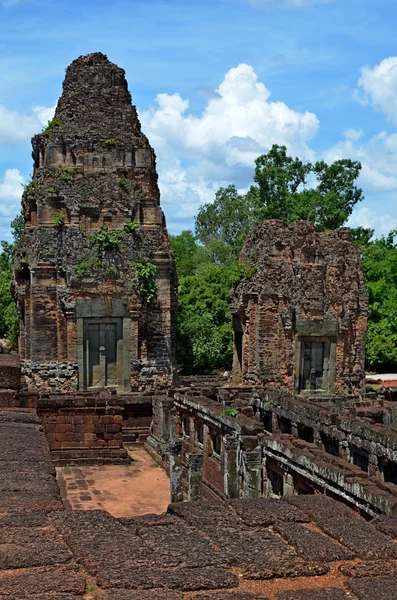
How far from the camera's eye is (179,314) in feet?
111

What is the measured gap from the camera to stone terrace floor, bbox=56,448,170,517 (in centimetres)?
1596

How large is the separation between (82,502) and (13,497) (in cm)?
1050

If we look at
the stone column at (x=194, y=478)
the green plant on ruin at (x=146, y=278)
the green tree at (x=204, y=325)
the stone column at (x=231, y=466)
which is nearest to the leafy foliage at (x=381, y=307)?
the green tree at (x=204, y=325)

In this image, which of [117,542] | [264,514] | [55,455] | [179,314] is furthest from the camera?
[179,314]

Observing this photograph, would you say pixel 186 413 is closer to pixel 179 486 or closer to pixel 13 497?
pixel 179 486

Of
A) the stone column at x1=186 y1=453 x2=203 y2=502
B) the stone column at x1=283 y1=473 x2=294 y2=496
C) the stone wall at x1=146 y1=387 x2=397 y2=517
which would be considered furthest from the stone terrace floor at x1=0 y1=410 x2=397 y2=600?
the stone column at x1=186 y1=453 x2=203 y2=502

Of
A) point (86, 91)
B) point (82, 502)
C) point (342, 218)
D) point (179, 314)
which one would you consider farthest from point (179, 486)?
point (342, 218)

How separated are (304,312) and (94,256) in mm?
8140

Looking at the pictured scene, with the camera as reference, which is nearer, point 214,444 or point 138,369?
point 214,444

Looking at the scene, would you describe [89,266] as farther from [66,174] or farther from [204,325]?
[204,325]

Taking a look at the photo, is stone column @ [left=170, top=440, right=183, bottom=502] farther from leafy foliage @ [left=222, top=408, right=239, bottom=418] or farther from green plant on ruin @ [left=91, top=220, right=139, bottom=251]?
green plant on ruin @ [left=91, top=220, right=139, bottom=251]

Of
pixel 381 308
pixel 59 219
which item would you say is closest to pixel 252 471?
pixel 59 219

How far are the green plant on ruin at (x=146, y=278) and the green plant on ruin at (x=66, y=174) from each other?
3774mm

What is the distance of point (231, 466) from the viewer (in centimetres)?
1680
